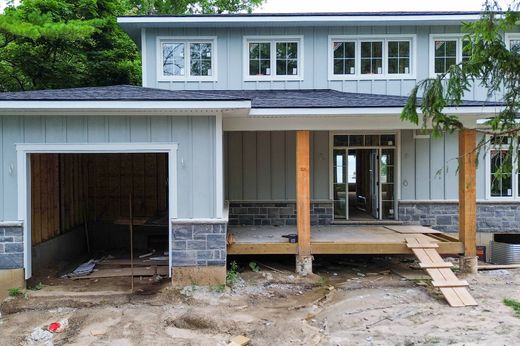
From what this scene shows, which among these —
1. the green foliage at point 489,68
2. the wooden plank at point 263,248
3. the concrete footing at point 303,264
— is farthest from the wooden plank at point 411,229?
the green foliage at point 489,68

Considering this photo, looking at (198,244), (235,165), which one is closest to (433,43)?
(235,165)

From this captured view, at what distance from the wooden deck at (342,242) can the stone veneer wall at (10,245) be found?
3.49 meters

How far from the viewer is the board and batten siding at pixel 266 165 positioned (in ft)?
35.1

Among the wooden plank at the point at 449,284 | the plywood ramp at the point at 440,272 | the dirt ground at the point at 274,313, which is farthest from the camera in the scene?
the wooden plank at the point at 449,284

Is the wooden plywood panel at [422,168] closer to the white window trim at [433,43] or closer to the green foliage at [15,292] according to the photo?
the white window trim at [433,43]

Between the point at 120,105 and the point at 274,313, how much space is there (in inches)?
155

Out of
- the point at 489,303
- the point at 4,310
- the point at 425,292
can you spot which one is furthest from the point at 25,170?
the point at 489,303

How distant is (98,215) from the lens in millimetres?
11664

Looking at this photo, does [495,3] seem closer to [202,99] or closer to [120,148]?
[202,99]

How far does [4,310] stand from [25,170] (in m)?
2.19

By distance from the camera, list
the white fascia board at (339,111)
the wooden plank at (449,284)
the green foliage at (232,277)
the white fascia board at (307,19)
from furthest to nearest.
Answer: the white fascia board at (307,19) → the white fascia board at (339,111) → the green foliage at (232,277) → the wooden plank at (449,284)

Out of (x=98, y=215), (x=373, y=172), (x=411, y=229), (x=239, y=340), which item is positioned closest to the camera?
(x=239, y=340)

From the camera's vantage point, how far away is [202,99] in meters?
6.92

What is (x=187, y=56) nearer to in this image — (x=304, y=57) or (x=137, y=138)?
(x=304, y=57)
